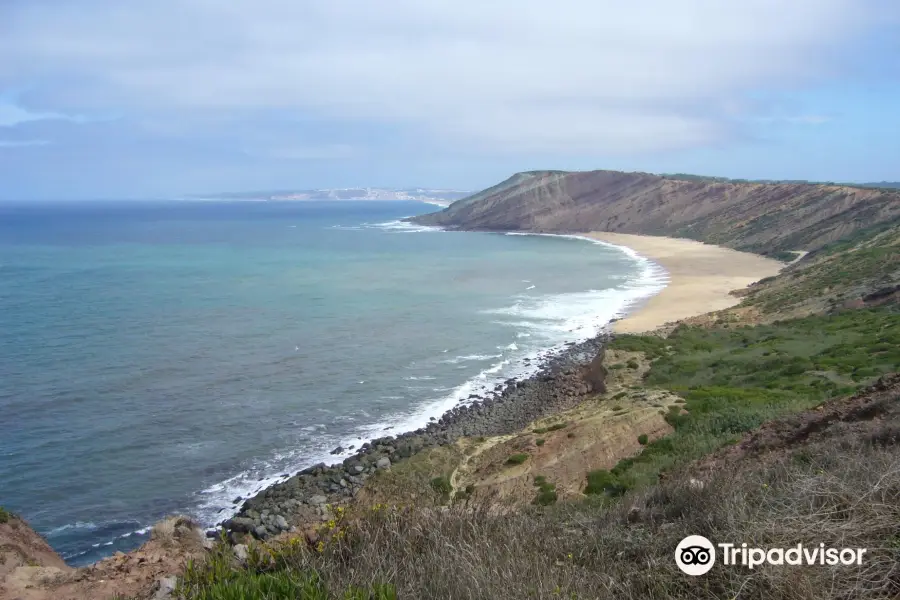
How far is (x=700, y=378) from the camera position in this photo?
Result: 2444 cm

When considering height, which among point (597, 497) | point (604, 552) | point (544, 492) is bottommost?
point (544, 492)

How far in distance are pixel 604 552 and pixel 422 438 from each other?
53.8ft

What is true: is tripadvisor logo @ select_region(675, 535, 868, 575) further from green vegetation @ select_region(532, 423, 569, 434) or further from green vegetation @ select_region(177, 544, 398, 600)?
green vegetation @ select_region(532, 423, 569, 434)

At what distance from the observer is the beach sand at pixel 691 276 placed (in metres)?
41.2

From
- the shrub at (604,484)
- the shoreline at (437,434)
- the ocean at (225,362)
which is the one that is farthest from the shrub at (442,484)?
the ocean at (225,362)

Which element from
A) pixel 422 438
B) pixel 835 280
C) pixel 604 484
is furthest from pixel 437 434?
pixel 835 280

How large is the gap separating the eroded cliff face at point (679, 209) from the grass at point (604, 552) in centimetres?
7331

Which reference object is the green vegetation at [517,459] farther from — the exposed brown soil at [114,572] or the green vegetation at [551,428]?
the exposed brown soil at [114,572]

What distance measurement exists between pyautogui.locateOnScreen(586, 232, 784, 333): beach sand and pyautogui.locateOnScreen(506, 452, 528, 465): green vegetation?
22285mm

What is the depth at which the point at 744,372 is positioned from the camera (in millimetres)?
23953

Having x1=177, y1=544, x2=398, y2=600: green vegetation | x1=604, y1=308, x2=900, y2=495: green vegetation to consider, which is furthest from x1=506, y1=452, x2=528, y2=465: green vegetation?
x1=177, y1=544, x2=398, y2=600: green vegetation

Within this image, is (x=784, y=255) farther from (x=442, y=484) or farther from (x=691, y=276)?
(x=442, y=484)

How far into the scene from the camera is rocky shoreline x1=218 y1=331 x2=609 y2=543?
16625mm

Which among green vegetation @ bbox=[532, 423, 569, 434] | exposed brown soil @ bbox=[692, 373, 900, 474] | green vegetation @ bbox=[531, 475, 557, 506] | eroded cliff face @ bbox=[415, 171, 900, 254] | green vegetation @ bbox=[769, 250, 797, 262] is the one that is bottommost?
green vegetation @ bbox=[531, 475, 557, 506]
